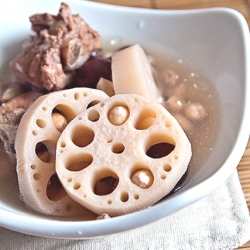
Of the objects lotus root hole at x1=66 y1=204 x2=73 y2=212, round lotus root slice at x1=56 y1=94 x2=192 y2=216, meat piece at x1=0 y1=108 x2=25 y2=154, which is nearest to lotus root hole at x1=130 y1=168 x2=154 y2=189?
round lotus root slice at x1=56 y1=94 x2=192 y2=216

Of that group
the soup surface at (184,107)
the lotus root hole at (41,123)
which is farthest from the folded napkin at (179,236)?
the lotus root hole at (41,123)

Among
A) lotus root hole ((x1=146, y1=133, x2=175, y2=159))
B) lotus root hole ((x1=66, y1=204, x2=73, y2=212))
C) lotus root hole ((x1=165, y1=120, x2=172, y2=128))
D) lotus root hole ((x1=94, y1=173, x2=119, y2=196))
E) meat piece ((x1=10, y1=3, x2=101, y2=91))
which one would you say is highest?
meat piece ((x1=10, y1=3, x2=101, y2=91))

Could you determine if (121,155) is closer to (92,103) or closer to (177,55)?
(92,103)

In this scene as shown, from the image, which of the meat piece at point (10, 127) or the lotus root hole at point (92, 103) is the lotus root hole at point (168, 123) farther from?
the meat piece at point (10, 127)

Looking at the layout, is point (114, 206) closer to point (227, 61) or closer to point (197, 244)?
point (197, 244)

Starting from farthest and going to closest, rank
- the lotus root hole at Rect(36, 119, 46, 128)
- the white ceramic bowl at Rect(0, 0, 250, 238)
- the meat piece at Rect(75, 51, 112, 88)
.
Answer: the meat piece at Rect(75, 51, 112, 88) < the lotus root hole at Rect(36, 119, 46, 128) < the white ceramic bowl at Rect(0, 0, 250, 238)

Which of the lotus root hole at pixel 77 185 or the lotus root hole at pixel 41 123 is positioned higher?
the lotus root hole at pixel 41 123

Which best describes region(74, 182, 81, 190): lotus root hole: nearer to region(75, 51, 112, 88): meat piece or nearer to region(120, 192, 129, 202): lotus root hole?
region(120, 192, 129, 202): lotus root hole
